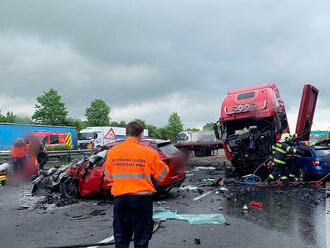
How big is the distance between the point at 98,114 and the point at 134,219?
59.7m

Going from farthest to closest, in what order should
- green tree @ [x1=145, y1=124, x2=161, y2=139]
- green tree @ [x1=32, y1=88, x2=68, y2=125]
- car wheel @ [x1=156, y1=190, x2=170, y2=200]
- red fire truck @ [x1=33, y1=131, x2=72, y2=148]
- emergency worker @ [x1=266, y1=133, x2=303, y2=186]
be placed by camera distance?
green tree @ [x1=145, y1=124, x2=161, y2=139] → green tree @ [x1=32, y1=88, x2=68, y2=125] → red fire truck @ [x1=33, y1=131, x2=72, y2=148] → emergency worker @ [x1=266, y1=133, x2=303, y2=186] → car wheel @ [x1=156, y1=190, x2=170, y2=200]

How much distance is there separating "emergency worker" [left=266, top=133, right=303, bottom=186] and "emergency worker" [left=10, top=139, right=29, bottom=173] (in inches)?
343

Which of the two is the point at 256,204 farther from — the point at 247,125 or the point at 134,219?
the point at 247,125

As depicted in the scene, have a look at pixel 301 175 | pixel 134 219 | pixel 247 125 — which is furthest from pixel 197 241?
pixel 247 125

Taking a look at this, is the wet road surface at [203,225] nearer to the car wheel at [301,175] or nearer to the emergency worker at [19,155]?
the car wheel at [301,175]

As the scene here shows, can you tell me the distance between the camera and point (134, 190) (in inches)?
130

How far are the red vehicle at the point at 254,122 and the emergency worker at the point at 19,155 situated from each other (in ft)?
25.5

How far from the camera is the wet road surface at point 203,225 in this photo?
4680mm

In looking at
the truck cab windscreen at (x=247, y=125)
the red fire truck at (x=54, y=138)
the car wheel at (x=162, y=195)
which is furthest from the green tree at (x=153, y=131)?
the car wheel at (x=162, y=195)

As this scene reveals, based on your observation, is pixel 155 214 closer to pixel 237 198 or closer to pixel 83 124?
pixel 237 198

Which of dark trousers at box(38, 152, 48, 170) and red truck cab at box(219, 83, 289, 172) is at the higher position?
red truck cab at box(219, 83, 289, 172)

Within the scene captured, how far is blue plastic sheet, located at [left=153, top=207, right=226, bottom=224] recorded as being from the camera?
5.71 metres

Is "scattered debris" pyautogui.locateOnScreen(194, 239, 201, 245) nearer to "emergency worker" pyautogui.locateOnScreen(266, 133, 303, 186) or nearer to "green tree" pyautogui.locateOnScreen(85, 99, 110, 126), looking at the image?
"emergency worker" pyautogui.locateOnScreen(266, 133, 303, 186)

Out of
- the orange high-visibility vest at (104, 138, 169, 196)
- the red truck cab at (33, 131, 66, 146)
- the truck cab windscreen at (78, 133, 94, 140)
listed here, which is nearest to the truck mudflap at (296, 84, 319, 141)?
the orange high-visibility vest at (104, 138, 169, 196)
